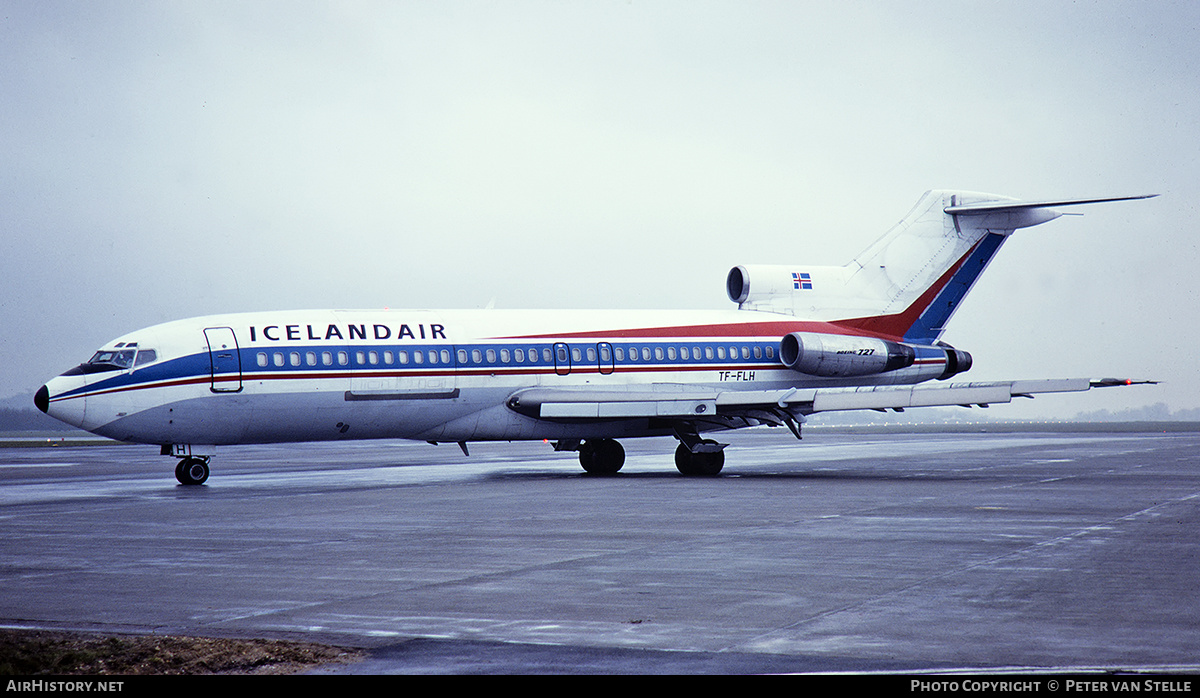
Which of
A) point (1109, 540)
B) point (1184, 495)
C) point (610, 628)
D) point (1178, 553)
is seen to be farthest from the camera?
point (1184, 495)

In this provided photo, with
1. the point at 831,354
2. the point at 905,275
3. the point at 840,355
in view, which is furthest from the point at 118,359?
the point at 905,275

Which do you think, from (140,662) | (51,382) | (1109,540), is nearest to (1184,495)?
(1109,540)

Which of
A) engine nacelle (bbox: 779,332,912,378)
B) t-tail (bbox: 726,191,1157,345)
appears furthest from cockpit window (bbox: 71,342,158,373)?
t-tail (bbox: 726,191,1157,345)

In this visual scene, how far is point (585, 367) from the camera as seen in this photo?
2922cm

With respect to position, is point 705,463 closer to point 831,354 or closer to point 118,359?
point 831,354

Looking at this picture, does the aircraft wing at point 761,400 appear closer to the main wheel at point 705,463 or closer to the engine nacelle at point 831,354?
the main wheel at point 705,463

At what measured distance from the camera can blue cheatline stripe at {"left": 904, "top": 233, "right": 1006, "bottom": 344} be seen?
34.0 m

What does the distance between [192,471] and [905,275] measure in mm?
19346

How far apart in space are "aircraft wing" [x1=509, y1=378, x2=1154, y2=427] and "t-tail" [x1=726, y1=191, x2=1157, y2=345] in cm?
603

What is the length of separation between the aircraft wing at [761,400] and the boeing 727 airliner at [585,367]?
0.05 m

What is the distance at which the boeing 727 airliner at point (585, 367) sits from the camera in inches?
969

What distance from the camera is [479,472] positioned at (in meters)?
30.4

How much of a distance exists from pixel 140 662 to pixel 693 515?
10742mm
